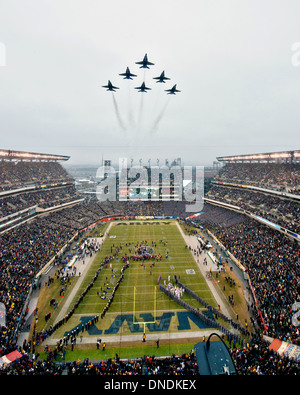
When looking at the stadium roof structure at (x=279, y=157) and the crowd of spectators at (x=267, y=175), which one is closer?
the crowd of spectators at (x=267, y=175)

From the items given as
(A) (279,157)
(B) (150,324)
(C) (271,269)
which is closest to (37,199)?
(B) (150,324)

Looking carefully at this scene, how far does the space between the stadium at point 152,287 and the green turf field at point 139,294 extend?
0.15 metres

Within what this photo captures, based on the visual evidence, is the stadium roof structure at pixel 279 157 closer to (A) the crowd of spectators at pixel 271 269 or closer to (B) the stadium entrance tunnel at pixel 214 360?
(A) the crowd of spectators at pixel 271 269

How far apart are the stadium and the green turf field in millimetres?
151

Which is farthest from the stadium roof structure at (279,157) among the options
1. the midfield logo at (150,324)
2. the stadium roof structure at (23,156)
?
the stadium roof structure at (23,156)

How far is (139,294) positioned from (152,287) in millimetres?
2115

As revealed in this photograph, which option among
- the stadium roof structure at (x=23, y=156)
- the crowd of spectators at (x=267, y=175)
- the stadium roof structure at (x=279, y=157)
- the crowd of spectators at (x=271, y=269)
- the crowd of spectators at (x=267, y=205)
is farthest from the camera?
the stadium roof structure at (x=23, y=156)

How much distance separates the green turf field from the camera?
64.5 ft

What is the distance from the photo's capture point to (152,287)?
25.9 meters

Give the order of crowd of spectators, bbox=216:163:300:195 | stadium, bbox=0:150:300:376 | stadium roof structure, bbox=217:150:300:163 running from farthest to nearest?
stadium roof structure, bbox=217:150:300:163, crowd of spectators, bbox=216:163:300:195, stadium, bbox=0:150:300:376

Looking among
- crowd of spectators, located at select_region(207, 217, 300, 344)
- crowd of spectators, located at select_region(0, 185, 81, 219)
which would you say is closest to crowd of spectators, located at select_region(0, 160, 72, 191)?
crowd of spectators, located at select_region(0, 185, 81, 219)

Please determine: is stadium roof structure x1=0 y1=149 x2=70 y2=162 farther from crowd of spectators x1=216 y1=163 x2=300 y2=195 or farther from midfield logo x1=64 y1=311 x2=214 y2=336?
crowd of spectators x1=216 y1=163 x2=300 y2=195

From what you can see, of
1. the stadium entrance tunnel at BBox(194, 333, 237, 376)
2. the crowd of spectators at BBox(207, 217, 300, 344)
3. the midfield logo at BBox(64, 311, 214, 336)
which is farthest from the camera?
the midfield logo at BBox(64, 311, 214, 336)

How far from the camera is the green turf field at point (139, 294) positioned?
64.5 ft
